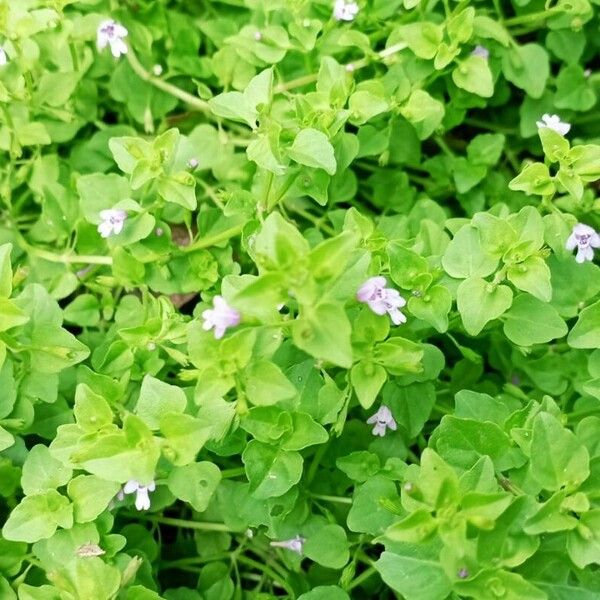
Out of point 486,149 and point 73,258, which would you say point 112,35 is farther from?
point 486,149

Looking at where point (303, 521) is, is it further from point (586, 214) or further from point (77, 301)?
point (586, 214)

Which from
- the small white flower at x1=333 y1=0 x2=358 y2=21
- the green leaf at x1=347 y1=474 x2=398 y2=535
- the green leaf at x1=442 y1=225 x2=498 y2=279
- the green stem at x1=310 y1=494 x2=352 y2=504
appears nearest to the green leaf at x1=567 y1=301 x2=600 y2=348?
the green leaf at x1=442 y1=225 x2=498 y2=279

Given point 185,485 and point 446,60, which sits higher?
point 446,60

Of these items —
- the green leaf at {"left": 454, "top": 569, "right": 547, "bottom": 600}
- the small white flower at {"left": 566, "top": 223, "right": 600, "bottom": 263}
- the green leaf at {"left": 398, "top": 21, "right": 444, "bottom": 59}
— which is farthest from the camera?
the green leaf at {"left": 398, "top": 21, "right": 444, "bottom": 59}

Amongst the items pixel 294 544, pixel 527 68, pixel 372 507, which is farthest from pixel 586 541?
pixel 527 68

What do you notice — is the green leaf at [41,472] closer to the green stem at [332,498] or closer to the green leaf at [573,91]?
the green stem at [332,498]

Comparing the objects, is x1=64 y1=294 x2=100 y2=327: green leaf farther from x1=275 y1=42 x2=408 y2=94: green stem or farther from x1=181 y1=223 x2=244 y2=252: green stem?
x1=275 y1=42 x2=408 y2=94: green stem

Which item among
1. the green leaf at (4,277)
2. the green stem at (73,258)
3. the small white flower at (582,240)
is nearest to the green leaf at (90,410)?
the green leaf at (4,277)

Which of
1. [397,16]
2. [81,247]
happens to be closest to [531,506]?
[81,247]
